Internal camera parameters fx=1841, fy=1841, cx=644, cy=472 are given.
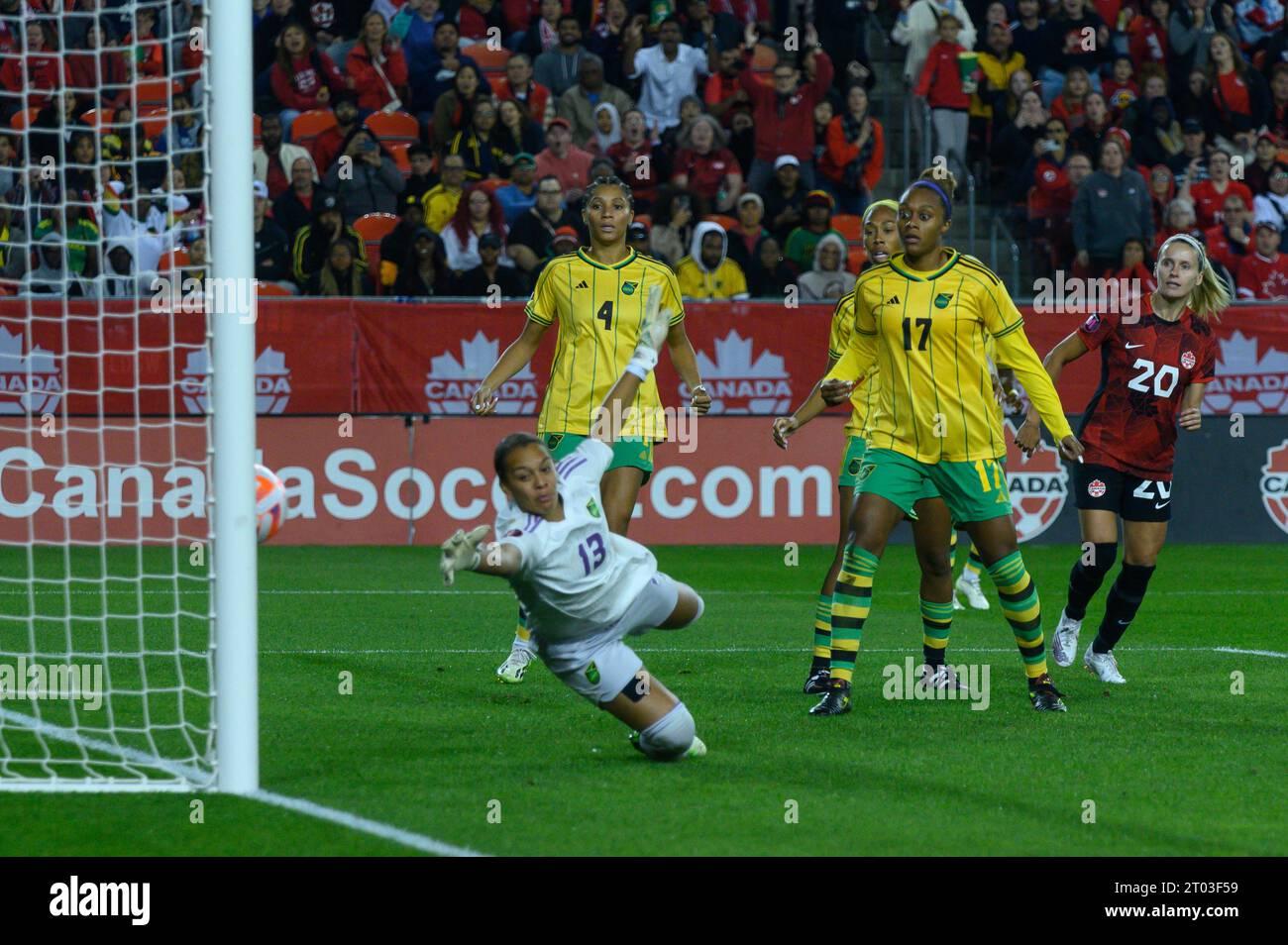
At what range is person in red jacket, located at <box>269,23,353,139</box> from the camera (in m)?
19.0

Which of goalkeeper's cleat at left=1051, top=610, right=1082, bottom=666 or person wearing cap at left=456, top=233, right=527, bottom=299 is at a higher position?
person wearing cap at left=456, top=233, right=527, bottom=299

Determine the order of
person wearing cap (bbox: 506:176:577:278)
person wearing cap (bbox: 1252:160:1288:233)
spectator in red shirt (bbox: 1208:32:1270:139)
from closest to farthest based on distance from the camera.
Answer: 1. person wearing cap (bbox: 506:176:577:278)
2. person wearing cap (bbox: 1252:160:1288:233)
3. spectator in red shirt (bbox: 1208:32:1270:139)

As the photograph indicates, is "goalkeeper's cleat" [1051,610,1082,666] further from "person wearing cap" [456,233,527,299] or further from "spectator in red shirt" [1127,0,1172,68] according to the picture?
"spectator in red shirt" [1127,0,1172,68]

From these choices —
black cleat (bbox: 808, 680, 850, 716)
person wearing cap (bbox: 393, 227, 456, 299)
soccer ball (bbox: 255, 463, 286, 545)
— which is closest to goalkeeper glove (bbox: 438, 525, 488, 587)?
soccer ball (bbox: 255, 463, 286, 545)

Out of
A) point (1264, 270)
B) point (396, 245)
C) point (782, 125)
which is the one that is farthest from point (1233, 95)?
point (396, 245)

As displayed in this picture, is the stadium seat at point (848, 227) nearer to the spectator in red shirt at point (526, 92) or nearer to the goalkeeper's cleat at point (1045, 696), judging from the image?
the spectator in red shirt at point (526, 92)

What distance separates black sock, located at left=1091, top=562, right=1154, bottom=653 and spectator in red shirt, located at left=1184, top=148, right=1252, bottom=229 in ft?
37.1

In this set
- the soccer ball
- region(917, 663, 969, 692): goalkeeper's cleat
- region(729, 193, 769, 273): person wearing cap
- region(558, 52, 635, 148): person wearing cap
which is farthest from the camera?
region(558, 52, 635, 148): person wearing cap

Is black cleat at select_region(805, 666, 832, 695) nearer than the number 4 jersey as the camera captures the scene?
Yes

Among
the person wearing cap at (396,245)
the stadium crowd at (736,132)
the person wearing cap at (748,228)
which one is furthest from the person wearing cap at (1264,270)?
the person wearing cap at (396,245)

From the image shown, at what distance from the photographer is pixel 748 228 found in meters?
18.0

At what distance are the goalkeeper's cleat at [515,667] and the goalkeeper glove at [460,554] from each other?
292cm

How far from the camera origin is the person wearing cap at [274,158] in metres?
17.7

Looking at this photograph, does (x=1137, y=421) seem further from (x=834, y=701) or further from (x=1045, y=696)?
(x=834, y=701)
